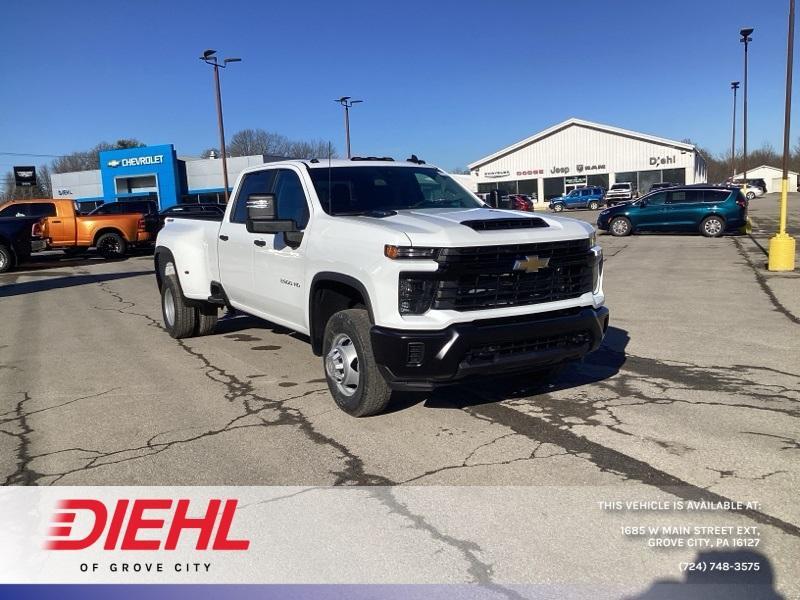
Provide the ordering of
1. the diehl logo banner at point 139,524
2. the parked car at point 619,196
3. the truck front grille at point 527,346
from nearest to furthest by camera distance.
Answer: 1. the diehl logo banner at point 139,524
2. the truck front grille at point 527,346
3. the parked car at point 619,196

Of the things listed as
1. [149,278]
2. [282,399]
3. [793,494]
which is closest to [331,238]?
[282,399]

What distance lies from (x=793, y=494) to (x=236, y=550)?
293 centimetres

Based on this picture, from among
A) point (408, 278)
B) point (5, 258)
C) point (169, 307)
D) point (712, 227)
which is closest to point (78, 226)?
point (5, 258)

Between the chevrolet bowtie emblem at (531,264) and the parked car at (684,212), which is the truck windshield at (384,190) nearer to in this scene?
the chevrolet bowtie emblem at (531,264)

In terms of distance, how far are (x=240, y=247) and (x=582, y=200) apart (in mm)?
44561

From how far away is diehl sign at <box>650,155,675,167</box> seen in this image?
53188 mm

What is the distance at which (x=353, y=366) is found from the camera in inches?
191

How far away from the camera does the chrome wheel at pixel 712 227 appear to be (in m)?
20.9

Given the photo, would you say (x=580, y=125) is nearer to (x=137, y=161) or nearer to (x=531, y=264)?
(x=137, y=161)

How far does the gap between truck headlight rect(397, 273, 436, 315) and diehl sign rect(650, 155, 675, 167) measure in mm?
54498

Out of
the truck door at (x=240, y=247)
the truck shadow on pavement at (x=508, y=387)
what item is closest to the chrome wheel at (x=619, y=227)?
the truck shadow on pavement at (x=508, y=387)

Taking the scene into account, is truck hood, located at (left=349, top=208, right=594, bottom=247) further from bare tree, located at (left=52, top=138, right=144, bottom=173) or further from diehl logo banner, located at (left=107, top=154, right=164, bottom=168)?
bare tree, located at (left=52, top=138, right=144, bottom=173)

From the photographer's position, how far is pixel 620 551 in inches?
123

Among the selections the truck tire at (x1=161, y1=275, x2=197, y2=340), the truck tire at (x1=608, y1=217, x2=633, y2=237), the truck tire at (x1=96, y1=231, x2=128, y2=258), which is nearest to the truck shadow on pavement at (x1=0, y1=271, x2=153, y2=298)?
the truck tire at (x1=96, y1=231, x2=128, y2=258)
